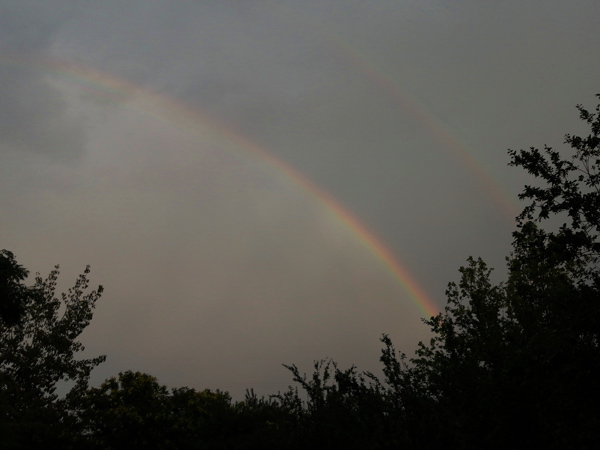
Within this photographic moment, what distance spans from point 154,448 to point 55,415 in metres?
6.30

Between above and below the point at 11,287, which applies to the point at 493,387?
below

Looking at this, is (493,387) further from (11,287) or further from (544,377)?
(11,287)

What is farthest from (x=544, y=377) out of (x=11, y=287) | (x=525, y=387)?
(x=11, y=287)

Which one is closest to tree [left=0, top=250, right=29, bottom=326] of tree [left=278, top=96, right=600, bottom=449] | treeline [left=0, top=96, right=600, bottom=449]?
treeline [left=0, top=96, right=600, bottom=449]

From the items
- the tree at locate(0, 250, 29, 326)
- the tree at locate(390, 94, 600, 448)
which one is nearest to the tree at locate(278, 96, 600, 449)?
the tree at locate(390, 94, 600, 448)

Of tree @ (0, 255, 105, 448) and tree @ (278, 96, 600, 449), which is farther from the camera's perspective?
tree @ (0, 255, 105, 448)

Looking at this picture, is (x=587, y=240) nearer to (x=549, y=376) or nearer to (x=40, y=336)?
(x=549, y=376)

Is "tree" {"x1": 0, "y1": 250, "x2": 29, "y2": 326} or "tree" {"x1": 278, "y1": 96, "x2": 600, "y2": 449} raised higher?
"tree" {"x1": 0, "y1": 250, "x2": 29, "y2": 326}

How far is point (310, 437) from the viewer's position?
14.2 m

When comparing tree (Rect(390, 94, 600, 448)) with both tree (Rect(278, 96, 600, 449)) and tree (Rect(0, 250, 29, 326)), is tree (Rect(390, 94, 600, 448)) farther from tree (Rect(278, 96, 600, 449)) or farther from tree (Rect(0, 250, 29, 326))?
tree (Rect(0, 250, 29, 326))

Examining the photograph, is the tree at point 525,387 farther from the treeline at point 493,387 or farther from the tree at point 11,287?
the tree at point 11,287

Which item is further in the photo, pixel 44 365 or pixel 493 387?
pixel 44 365

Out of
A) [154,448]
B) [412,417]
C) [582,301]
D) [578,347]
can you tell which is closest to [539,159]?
[582,301]

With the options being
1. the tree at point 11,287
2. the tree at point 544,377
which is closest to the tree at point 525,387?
the tree at point 544,377
